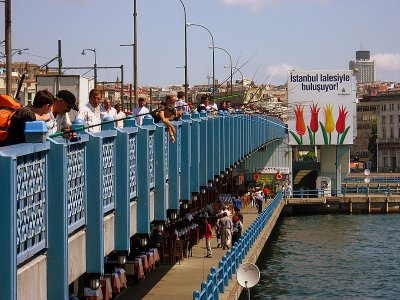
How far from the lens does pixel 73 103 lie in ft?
40.7

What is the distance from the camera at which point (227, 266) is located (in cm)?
3062

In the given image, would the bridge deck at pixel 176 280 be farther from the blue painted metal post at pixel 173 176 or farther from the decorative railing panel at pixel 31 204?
the decorative railing panel at pixel 31 204

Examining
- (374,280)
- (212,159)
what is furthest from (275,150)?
(212,159)

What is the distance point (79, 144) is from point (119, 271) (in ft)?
26.2

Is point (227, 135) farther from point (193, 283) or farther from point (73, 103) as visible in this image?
point (73, 103)

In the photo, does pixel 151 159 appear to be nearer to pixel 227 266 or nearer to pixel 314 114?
pixel 227 266

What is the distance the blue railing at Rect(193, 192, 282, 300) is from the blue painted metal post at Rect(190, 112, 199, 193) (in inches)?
77.0

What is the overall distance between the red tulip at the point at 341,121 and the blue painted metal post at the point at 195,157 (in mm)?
52870

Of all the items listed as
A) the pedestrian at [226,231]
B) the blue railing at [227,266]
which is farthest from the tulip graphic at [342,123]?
the pedestrian at [226,231]

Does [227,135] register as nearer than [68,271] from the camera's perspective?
No

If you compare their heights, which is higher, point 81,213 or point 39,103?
point 39,103

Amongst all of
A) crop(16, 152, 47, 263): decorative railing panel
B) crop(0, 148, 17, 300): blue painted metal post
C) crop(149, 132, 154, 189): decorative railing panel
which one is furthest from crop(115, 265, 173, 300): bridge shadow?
crop(0, 148, 17, 300): blue painted metal post

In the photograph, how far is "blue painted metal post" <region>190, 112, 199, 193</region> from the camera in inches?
1045

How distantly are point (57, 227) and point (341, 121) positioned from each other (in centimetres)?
6762
